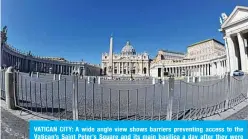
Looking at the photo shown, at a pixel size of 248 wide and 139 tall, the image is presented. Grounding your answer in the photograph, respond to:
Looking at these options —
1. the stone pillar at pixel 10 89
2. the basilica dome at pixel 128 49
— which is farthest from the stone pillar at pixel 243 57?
the stone pillar at pixel 10 89

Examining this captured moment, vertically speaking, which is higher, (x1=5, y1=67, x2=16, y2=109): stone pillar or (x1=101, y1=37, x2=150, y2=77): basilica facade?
(x1=101, y1=37, x2=150, y2=77): basilica facade

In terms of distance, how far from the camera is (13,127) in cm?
216

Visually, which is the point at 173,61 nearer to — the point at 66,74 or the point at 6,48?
the point at 66,74

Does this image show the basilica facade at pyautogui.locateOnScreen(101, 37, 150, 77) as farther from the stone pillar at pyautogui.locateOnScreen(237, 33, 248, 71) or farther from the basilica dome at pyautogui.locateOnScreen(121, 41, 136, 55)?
the stone pillar at pyautogui.locateOnScreen(237, 33, 248, 71)

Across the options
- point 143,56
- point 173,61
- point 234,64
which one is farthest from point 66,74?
point 234,64

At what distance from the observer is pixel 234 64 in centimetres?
1398

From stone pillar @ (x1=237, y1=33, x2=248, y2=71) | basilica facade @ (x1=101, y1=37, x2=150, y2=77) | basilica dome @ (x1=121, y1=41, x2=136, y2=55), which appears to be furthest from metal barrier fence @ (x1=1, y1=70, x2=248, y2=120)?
stone pillar @ (x1=237, y1=33, x2=248, y2=71)

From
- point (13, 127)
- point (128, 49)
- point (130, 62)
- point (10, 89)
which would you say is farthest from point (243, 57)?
point (13, 127)

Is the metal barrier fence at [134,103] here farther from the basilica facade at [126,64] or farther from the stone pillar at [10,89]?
the basilica facade at [126,64]

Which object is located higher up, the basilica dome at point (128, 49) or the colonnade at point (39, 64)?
the basilica dome at point (128, 49)

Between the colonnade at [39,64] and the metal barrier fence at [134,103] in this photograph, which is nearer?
the metal barrier fence at [134,103]

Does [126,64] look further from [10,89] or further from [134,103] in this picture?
[10,89]

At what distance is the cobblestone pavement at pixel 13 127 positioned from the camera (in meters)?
1.95

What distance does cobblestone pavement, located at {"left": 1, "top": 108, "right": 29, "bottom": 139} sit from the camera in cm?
195
